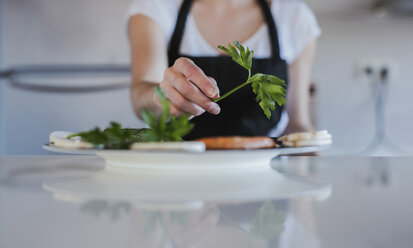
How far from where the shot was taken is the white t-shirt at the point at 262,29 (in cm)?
140

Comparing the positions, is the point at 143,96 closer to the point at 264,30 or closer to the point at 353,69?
the point at 264,30

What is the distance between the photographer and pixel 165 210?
30 cm

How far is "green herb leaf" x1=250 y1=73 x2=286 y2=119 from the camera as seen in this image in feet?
1.87

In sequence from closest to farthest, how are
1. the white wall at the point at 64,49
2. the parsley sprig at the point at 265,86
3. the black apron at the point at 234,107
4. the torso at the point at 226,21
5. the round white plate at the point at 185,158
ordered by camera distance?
1. the round white plate at the point at 185,158
2. the parsley sprig at the point at 265,86
3. the black apron at the point at 234,107
4. the torso at the point at 226,21
5. the white wall at the point at 64,49

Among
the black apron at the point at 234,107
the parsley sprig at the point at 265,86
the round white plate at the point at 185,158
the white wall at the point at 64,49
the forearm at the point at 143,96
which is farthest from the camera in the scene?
the white wall at the point at 64,49

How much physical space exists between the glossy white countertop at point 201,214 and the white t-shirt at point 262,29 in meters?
1.02

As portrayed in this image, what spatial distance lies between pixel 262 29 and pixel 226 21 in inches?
6.2

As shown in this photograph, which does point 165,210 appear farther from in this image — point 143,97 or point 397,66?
point 397,66

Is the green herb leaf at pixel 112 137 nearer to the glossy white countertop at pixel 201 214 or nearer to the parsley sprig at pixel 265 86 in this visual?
the glossy white countertop at pixel 201 214

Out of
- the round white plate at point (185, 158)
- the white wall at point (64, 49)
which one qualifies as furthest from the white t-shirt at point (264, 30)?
the white wall at point (64, 49)

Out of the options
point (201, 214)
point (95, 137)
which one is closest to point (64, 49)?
point (95, 137)

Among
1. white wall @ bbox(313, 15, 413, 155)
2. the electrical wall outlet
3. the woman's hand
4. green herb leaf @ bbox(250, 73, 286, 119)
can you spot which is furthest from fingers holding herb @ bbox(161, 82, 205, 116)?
the electrical wall outlet

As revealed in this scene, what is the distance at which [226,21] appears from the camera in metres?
1.49

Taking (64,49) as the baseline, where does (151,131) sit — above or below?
below
